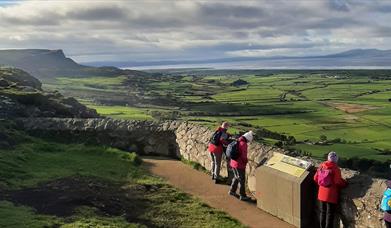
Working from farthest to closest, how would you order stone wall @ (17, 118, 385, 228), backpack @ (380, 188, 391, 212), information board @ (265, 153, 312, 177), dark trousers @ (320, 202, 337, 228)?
stone wall @ (17, 118, 385, 228)
information board @ (265, 153, 312, 177)
dark trousers @ (320, 202, 337, 228)
backpack @ (380, 188, 391, 212)

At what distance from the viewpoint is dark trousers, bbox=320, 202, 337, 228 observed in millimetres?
10062

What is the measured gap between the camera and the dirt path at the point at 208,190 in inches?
447

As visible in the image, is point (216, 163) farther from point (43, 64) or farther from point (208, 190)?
point (43, 64)

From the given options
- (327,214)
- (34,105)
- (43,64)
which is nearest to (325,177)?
(327,214)

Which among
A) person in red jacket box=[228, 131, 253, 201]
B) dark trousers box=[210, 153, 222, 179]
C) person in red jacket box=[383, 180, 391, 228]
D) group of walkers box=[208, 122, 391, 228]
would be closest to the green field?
dark trousers box=[210, 153, 222, 179]

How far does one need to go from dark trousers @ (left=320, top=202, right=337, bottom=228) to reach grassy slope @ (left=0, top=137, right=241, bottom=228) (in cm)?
182

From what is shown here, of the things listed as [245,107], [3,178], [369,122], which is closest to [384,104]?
[369,122]

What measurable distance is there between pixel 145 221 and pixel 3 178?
4.35 m

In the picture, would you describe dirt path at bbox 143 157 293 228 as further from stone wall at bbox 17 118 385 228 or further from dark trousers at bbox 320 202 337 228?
dark trousers at bbox 320 202 337 228

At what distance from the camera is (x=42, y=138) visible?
61.0 feet

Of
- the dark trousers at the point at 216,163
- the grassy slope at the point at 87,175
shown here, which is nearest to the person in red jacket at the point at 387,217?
the grassy slope at the point at 87,175

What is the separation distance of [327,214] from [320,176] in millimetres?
783

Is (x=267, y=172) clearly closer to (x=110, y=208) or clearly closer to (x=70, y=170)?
(x=110, y=208)

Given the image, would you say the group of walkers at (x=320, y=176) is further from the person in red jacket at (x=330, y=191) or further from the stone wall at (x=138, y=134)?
the stone wall at (x=138, y=134)
